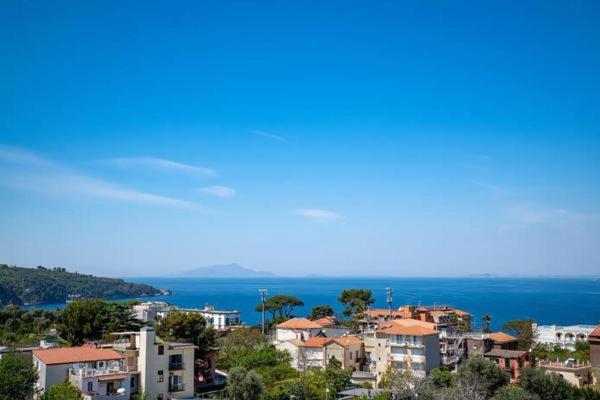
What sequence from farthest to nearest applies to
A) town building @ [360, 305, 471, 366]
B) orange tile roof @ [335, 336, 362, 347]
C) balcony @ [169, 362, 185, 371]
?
orange tile roof @ [335, 336, 362, 347]
town building @ [360, 305, 471, 366]
balcony @ [169, 362, 185, 371]

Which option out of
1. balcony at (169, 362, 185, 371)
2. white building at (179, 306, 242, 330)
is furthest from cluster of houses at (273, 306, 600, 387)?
white building at (179, 306, 242, 330)

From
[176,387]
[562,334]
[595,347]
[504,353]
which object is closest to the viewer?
[176,387]

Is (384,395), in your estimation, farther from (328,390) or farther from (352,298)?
(352,298)

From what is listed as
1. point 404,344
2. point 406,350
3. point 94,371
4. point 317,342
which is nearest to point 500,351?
point 406,350

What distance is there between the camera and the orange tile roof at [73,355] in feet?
111

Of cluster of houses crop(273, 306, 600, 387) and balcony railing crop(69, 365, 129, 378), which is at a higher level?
balcony railing crop(69, 365, 129, 378)

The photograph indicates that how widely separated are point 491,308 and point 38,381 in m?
153

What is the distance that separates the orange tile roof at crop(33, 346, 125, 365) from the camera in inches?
1326

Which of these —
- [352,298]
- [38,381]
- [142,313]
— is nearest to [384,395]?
[38,381]

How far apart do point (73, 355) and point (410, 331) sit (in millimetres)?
25506

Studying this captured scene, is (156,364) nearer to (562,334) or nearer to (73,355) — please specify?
(73,355)

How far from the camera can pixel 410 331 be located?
47.2 meters

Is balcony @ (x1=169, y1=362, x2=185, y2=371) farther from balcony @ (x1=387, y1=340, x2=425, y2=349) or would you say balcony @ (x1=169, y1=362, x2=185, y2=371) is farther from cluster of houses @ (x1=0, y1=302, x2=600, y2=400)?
balcony @ (x1=387, y1=340, x2=425, y2=349)

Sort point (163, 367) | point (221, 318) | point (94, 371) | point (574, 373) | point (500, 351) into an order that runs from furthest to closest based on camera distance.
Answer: point (221, 318), point (500, 351), point (574, 373), point (163, 367), point (94, 371)
